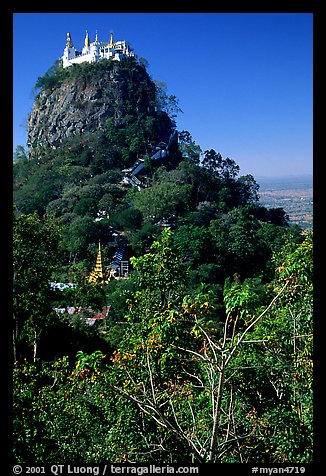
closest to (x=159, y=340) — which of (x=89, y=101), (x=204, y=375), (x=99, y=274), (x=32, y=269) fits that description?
(x=204, y=375)

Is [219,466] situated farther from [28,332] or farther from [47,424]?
[28,332]

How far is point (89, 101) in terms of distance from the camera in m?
20.4

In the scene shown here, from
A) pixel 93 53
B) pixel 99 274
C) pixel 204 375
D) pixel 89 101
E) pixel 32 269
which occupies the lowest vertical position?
pixel 204 375

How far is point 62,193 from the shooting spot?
1420 cm

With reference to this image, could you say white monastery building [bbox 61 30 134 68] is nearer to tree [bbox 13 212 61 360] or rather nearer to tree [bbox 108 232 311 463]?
tree [bbox 13 212 61 360]

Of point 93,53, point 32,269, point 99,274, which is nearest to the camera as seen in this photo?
point 32,269

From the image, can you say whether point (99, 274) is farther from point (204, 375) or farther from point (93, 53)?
point (93, 53)

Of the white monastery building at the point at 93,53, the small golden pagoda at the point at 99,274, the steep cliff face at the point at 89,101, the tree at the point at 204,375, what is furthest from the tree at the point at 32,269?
the white monastery building at the point at 93,53

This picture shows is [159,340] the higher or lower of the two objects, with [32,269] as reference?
lower

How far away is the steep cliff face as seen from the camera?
756 inches

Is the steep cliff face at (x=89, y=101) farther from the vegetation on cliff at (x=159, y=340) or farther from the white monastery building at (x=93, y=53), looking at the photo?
the vegetation on cliff at (x=159, y=340)

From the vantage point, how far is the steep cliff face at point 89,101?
1920cm

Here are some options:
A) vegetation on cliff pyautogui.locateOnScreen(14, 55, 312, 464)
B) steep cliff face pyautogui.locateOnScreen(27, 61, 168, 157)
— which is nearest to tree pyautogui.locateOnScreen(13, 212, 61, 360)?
Result: vegetation on cliff pyautogui.locateOnScreen(14, 55, 312, 464)
